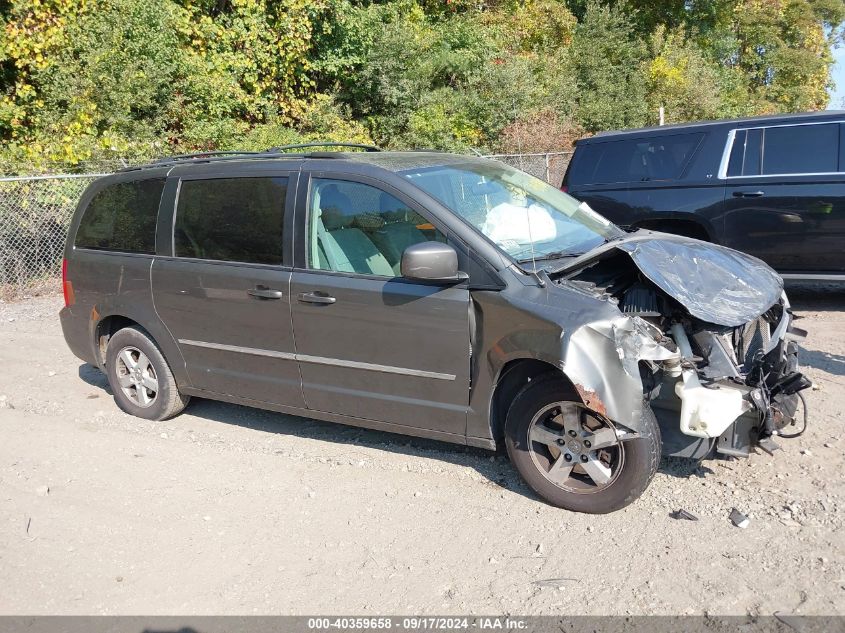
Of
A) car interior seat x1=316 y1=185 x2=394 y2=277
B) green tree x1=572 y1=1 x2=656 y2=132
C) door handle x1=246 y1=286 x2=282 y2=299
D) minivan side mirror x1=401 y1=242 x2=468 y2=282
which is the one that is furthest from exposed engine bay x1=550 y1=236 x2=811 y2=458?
green tree x1=572 y1=1 x2=656 y2=132

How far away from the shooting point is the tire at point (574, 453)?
152 inches

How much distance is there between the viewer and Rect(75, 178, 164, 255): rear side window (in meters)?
5.58

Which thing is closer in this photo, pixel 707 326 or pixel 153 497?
pixel 707 326

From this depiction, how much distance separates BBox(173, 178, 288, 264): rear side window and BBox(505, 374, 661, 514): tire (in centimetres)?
185

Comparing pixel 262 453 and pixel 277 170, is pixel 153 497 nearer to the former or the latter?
pixel 262 453

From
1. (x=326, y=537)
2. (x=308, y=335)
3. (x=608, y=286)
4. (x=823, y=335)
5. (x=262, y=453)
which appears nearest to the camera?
(x=326, y=537)

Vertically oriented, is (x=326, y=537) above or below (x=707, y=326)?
below

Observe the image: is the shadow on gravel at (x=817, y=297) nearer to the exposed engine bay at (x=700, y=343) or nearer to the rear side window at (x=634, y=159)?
the rear side window at (x=634, y=159)

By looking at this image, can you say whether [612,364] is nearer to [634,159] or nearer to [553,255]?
[553,255]

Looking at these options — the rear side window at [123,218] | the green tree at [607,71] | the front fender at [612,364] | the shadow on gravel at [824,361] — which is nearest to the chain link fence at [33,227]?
the rear side window at [123,218]

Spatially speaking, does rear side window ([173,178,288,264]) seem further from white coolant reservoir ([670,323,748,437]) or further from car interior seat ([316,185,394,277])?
white coolant reservoir ([670,323,748,437])

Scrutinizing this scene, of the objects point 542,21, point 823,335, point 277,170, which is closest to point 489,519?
point 277,170

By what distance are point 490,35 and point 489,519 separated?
63.2 ft

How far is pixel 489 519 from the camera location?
410 centimetres
